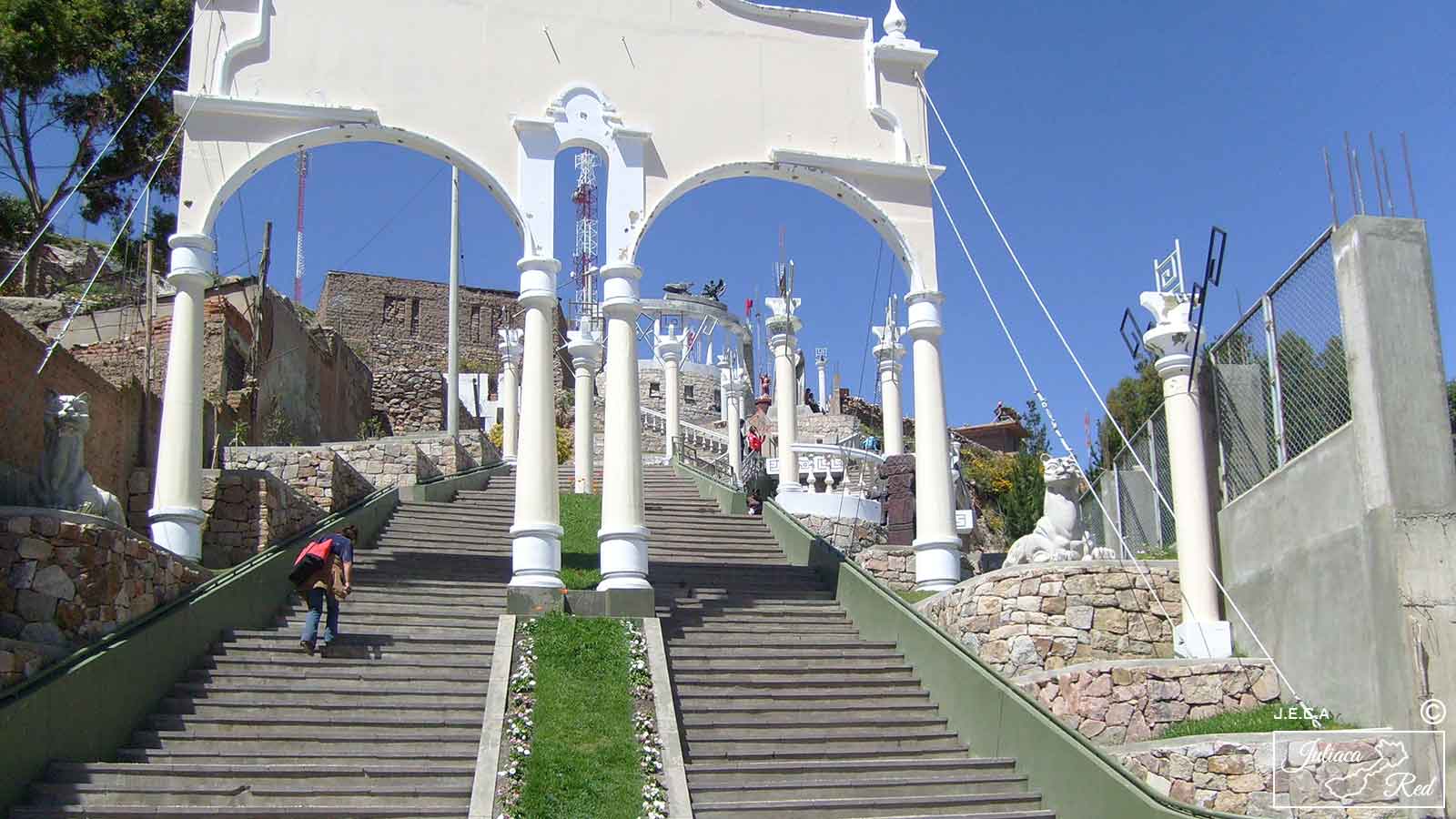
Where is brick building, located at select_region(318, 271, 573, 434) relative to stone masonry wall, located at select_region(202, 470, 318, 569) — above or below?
above

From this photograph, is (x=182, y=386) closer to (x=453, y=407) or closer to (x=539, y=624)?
(x=539, y=624)

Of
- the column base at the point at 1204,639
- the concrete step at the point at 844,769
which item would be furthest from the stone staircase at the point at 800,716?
the column base at the point at 1204,639

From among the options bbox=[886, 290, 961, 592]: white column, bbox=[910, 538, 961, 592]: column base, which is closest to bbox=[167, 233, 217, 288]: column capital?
bbox=[886, 290, 961, 592]: white column

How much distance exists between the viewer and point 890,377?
24.7 metres

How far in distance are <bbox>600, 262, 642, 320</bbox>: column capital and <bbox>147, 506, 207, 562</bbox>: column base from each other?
527cm

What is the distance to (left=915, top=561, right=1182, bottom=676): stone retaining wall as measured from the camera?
13.6m

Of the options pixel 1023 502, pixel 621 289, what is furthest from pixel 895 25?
pixel 1023 502

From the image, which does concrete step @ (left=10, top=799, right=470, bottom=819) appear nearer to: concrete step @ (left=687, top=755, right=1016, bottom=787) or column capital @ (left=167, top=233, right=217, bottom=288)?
concrete step @ (left=687, top=755, right=1016, bottom=787)

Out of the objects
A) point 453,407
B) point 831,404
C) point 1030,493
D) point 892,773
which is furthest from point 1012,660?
point 831,404

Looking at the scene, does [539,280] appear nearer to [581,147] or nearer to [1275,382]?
[581,147]

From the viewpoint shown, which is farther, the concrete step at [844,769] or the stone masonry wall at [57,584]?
the concrete step at [844,769]

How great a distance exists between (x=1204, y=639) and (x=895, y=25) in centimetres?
1002

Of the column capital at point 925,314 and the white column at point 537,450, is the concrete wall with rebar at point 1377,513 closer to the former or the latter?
the column capital at point 925,314

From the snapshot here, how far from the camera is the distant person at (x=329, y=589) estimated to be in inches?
526
